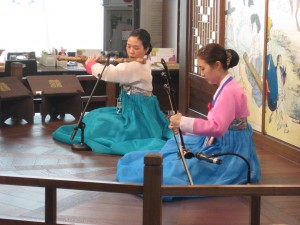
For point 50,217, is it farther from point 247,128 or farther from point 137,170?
point 247,128

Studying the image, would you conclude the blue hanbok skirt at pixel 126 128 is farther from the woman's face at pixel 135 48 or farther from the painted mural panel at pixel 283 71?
the painted mural panel at pixel 283 71

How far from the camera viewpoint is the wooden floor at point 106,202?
11.3 feet

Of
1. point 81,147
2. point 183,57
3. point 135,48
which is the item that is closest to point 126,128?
point 81,147

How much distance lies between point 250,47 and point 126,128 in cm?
121

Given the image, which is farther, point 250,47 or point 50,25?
point 50,25

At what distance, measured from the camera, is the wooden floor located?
345cm

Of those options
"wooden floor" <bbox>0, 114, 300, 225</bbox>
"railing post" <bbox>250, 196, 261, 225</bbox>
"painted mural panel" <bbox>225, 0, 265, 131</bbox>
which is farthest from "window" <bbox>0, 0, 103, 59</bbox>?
"railing post" <bbox>250, 196, 261, 225</bbox>

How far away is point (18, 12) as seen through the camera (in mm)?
9797

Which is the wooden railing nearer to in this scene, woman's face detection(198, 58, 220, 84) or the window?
woman's face detection(198, 58, 220, 84)

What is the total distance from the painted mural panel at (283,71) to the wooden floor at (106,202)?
0.24 metres

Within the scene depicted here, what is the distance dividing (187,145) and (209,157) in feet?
2.56

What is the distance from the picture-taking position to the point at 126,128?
204 inches

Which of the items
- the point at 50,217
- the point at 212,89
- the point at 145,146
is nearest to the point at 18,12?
the point at 212,89

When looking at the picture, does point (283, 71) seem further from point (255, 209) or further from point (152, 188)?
point (152, 188)
